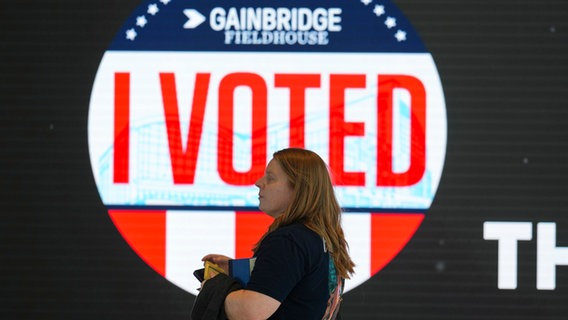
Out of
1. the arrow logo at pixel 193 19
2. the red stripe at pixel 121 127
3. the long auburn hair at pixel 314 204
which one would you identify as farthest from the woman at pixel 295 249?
the arrow logo at pixel 193 19

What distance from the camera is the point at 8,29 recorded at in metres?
4.00

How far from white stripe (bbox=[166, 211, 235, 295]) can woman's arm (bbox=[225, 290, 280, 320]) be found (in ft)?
6.26

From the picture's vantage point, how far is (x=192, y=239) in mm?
3908

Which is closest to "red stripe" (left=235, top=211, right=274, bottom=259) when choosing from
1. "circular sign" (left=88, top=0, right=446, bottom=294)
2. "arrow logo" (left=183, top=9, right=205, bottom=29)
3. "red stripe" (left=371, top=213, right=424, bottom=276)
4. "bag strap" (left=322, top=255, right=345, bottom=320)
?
"circular sign" (left=88, top=0, right=446, bottom=294)

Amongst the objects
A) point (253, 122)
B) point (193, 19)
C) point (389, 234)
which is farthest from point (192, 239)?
point (193, 19)

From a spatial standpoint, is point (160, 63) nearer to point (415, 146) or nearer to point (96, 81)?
point (96, 81)

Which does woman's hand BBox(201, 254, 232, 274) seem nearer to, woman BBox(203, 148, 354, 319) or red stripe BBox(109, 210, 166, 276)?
woman BBox(203, 148, 354, 319)

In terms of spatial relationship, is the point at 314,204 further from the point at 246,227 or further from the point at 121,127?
the point at 121,127

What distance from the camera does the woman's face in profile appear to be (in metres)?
2.13

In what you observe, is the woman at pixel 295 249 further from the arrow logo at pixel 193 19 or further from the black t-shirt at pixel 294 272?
the arrow logo at pixel 193 19

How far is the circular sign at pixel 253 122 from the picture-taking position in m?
3.87

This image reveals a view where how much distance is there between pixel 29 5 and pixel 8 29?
0.14 meters

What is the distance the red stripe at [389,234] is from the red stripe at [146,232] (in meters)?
0.92

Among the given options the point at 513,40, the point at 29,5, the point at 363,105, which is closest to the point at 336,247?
the point at 363,105
